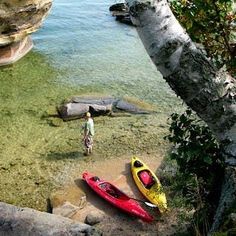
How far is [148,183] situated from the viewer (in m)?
13.6

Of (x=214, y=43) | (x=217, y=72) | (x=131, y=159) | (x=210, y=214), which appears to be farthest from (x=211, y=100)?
(x=131, y=159)

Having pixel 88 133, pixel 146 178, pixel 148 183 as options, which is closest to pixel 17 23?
pixel 88 133

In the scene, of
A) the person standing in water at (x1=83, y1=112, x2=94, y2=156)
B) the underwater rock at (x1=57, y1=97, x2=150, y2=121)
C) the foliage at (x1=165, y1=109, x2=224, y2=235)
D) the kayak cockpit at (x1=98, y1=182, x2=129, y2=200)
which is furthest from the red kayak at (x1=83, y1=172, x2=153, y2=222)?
the foliage at (x1=165, y1=109, x2=224, y2=235)

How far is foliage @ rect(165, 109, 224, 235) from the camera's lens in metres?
7.08

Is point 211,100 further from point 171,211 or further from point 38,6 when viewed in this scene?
point 38,6

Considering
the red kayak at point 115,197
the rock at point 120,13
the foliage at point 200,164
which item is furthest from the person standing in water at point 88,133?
the rock at point 120,13

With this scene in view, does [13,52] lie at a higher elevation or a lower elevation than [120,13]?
higher

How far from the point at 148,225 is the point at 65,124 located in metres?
6.72

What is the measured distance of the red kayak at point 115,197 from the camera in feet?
40.0

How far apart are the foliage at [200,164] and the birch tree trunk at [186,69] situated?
3.86ft

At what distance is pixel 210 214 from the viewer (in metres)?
7.38

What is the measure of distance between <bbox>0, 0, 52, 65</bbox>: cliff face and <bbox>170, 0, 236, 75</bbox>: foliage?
14.6m

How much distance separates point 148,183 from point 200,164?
6371 mm

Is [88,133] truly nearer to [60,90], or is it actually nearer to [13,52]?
[60,90]
